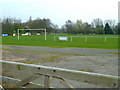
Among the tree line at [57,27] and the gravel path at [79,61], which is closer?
the gravel path at [79,61]

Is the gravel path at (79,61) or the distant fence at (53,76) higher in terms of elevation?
the distant fence at (53,76)

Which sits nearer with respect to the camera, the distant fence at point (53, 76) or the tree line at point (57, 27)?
the distant fence at point (53, 76)

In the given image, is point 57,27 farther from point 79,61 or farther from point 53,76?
point 53,76

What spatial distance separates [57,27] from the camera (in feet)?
294

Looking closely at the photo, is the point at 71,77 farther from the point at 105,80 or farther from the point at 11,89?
the point at 11,89

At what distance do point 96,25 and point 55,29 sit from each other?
2146 centimetres

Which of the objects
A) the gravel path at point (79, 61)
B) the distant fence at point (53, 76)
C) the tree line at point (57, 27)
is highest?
the tree line at point (57, 27)

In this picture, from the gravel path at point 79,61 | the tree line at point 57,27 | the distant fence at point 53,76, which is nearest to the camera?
the distant fence at point 53,76

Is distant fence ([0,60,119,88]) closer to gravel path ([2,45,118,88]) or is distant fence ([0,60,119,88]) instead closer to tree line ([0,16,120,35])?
gravel path ([2,45,118,88])

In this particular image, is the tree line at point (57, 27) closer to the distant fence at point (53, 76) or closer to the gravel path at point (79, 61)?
the gravel path at point (79, 61)

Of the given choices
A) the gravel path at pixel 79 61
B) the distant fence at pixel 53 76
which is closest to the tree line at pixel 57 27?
the gravel path at pixel 79 61

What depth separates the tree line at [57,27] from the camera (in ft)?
207

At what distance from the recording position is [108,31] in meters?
73.4

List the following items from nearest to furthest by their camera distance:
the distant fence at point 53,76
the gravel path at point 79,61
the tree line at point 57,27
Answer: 1. the distant fence at point 53,76
2. the gravel path at point 79,61
3. the tree line at point 57,27
